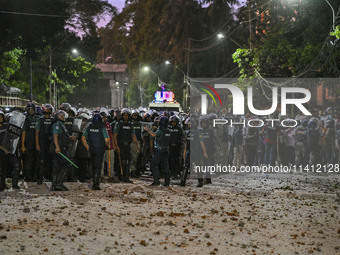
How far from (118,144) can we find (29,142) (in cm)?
222

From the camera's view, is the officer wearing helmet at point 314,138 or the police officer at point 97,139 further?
the officer wearing helmet at point 314,138

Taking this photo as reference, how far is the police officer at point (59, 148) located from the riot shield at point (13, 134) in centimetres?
85

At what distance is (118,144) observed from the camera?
15.2 metres

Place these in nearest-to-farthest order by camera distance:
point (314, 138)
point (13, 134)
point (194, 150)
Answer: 1. point (13, 134)
2. point (194, 150)
3. point (314, 138)

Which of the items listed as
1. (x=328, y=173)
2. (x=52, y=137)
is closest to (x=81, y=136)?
(x=52, y=137)

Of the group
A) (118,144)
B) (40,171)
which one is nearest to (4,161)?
(40,171)

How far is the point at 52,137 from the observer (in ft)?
44.0

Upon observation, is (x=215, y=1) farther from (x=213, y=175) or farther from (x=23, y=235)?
(x=23, y=235)

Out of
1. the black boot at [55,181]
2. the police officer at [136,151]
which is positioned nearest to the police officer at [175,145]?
the police officer at [136,151]

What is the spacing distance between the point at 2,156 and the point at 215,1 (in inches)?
1705

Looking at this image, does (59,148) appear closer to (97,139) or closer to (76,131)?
(97,139)

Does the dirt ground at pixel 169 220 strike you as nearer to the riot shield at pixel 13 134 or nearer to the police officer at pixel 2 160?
the police officer at pixel 2 160

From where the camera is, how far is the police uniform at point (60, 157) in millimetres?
13305

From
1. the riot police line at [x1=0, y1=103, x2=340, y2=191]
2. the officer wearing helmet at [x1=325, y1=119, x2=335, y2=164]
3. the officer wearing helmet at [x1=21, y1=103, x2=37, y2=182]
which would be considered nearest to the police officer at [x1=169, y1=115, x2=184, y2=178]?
the riot police line at [x1=0, y1=103, x2=340, y2=191]
